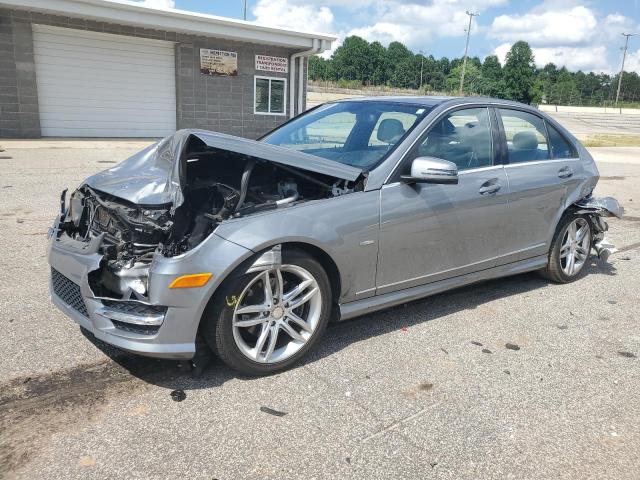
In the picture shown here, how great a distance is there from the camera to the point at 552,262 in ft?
17.0

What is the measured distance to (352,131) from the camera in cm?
452

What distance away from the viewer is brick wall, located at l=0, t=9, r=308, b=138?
16.2m

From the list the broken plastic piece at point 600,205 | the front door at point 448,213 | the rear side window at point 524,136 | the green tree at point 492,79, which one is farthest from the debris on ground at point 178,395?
the green tree at point 492,79

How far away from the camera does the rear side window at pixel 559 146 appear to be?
516 centimetres

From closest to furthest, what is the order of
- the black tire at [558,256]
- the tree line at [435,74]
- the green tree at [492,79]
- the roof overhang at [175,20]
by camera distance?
1. the black tire at [558,256]
2. the roof overhang at [175,20]
3. the green tree at [492,79]
4. the tree line at [435,74]

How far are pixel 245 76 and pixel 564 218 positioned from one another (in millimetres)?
16908

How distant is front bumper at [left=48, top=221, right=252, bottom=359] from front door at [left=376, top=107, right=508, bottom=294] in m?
1.14

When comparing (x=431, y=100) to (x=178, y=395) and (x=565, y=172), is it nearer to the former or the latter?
(x=565, y=172)

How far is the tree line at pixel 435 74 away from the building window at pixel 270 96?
274ft

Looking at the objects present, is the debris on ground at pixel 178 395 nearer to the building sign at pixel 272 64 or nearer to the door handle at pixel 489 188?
the door handle at pixel 489 188

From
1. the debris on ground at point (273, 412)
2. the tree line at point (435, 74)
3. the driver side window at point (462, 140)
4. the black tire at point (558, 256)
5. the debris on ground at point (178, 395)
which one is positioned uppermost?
the tree line at point (435, 74)

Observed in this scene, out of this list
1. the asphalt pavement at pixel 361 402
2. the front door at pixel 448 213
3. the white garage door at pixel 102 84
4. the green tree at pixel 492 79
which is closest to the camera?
the asphalt pavement at pixel 361 402

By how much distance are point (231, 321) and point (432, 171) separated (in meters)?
1.63

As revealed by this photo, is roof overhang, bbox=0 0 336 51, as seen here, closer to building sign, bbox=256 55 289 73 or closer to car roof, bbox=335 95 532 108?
building sign, bbox=256 55 289 73
